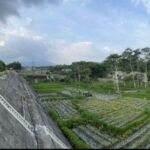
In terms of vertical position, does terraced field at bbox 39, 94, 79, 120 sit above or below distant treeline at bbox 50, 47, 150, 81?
below

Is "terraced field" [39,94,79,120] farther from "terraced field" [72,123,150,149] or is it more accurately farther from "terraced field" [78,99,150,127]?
"terraced field" [72,123,150,149]

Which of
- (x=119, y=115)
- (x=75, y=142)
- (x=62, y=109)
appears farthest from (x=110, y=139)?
(x=62, y=109)

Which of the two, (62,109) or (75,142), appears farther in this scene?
(62,109)

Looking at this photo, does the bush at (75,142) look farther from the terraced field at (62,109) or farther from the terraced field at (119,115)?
the terraced field at (62,109)

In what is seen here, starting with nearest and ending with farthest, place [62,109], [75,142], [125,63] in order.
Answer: [75,142] < [62,109] < [125,63]

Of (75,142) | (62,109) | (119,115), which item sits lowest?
(119,115)

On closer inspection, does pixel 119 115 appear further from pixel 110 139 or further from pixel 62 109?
pixel 110 139

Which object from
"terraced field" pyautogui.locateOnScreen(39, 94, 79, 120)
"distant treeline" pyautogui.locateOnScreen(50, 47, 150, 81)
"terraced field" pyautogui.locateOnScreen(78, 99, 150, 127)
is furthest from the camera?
"distant treeline" pyautogui.locateOnScreen(50, 47, 150, 81)

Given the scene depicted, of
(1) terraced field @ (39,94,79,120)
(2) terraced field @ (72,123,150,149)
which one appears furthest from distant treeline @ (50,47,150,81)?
(2) terraced field @ (72,123,150,149)

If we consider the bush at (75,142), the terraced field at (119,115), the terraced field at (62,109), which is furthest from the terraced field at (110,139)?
the terraced field at (62,109)

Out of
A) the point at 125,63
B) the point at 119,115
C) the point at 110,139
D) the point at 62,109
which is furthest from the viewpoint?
the point at 125,63

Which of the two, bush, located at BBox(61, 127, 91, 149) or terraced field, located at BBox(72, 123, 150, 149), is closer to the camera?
bush, located at BBox(61, 127, 91, 149)

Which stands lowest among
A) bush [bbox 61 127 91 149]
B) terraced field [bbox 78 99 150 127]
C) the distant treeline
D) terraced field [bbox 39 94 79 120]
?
terraced field [bbox 78 99 150 127]

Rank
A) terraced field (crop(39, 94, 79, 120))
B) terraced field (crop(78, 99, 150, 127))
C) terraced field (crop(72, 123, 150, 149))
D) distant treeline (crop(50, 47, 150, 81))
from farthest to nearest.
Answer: distant treeline (crop(50, 47, 150, 81)), terraced field (crop(39, 94, 79, 120)), terraced field (crop(78, 99, 150, 127)), terraced field (crop(72, 123, 150, 149))
